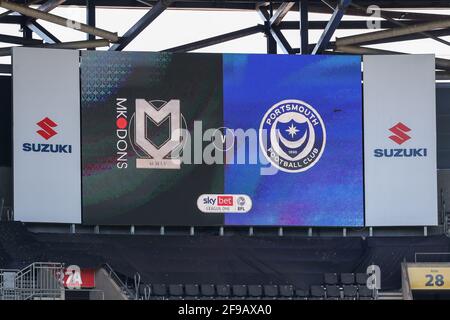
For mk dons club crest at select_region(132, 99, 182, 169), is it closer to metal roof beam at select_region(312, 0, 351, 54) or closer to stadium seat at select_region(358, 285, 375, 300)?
metal roof beam at select_region(312, 0, 351, 54)

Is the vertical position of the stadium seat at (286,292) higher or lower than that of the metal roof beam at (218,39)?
lower

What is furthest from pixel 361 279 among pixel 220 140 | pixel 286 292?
pixel 220 140

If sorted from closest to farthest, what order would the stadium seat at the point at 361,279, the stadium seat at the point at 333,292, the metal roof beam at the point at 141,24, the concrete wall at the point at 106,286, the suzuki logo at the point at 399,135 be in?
the concrete wall at the point at 106,286 < the stadium seat at the point at 333,292 < the stadium seat at the point at 361,279 < the suzuki logo at the point at 399,135 < the metal roof beam at the point at 141,24

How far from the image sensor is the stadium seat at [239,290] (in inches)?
841

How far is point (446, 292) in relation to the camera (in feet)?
72.1

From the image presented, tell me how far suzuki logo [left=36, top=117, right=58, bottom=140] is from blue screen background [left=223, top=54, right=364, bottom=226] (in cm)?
361

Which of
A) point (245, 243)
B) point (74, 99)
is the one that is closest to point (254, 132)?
point (245, 243)

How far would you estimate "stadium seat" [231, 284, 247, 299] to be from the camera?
70.1 feet

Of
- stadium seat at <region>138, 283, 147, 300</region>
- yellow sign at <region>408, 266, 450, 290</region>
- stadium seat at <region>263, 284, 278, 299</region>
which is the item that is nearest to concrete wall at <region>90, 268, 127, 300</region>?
stadium seat at <region>138, 283, 147, 300</region>

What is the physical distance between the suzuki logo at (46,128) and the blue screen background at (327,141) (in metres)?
→ 3.61

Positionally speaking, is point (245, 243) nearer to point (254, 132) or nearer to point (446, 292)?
point (254, 132)

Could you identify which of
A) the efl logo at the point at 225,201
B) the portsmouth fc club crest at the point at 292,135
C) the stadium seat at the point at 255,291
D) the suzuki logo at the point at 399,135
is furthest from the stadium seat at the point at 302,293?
the suzuki logo at the point at 399,135

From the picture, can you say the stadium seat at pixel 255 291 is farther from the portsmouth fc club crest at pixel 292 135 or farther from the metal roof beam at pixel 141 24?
the metal roof beam at pixel 141 24

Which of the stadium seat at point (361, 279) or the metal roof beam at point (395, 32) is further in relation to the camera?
the metal roof beam at point (395, 32)
